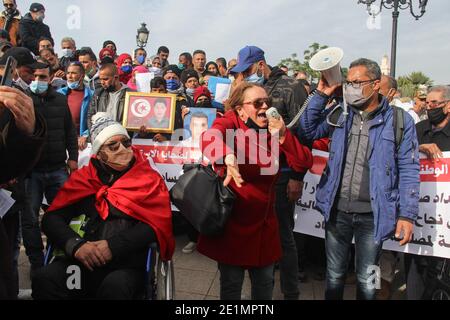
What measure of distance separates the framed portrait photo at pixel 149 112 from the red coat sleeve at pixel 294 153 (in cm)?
214

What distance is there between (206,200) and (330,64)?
1.16 metres

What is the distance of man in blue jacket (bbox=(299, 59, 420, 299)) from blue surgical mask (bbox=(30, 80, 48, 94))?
7.76ft

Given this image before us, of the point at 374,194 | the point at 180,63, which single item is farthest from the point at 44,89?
the point at 180,63

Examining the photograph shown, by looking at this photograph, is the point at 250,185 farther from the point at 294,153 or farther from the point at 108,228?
the point at 108,228

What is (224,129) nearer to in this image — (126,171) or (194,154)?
(126,171)

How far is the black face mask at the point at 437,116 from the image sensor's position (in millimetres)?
3256

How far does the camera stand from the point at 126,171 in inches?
104

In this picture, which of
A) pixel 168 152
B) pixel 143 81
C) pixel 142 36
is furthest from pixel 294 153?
pixel 142 36

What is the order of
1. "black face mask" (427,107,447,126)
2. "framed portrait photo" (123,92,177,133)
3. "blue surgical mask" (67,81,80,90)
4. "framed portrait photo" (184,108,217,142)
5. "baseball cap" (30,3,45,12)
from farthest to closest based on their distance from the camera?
"baseball cap" (30,3,45,12) → "blue surgical mask" (67,81,80,90) → "framed portrait photo" (184,108,217,142) → "framed portrait photo" (123,92,177,133) → "black face mask" (427,107,447,126)

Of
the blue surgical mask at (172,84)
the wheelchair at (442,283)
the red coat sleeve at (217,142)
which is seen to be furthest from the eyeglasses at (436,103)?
the blue surgical mask at (172,84)

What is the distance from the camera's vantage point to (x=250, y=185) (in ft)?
7.89

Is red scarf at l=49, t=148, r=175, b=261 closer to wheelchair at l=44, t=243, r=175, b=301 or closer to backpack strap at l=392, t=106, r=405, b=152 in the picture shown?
wheelchair at l=44, t=243, r=175, b=301

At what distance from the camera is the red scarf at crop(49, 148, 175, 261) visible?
98.6 inches

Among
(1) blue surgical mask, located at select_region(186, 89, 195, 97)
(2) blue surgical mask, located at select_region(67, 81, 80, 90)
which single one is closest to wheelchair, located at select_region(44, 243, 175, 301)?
(2) blue surgical mask, located at select_region(67, 81, 80, 90)
